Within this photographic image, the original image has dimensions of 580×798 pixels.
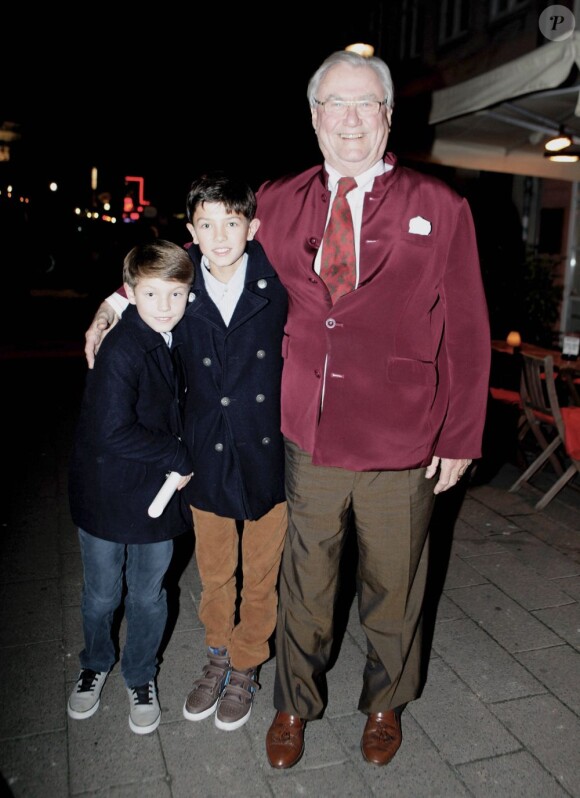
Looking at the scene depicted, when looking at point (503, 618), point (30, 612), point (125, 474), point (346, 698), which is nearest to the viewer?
point (125, 474)

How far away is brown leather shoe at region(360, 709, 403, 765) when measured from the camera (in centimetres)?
241

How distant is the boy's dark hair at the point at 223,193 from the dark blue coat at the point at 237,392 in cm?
17

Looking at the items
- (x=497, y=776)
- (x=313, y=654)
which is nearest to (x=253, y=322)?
(x=313, y=654)

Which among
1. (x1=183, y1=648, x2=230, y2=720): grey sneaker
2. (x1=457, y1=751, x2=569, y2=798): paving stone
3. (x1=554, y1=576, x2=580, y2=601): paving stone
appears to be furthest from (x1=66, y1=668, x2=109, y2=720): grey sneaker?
(x1=554, y1=576, x2=580, y2=601): paving stone

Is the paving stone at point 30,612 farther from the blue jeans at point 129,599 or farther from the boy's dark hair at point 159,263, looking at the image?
the boy's dark hair at point 159,263

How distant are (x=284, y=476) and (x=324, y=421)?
0.37 m

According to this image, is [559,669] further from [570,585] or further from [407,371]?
[407,371]

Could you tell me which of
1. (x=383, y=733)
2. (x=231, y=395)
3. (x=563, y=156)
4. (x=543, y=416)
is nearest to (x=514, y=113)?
(x=563, y=156)

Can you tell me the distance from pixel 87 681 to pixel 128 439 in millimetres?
1145

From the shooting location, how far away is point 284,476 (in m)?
2.55

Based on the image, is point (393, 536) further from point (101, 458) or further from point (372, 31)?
point (372, 31)

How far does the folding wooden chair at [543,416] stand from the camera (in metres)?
4.89

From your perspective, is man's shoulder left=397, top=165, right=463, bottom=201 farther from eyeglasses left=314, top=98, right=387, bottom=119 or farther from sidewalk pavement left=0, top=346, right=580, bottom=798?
sidewalk pavement left=0, top=346, right=580, bottom=798

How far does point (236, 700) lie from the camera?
263cm
